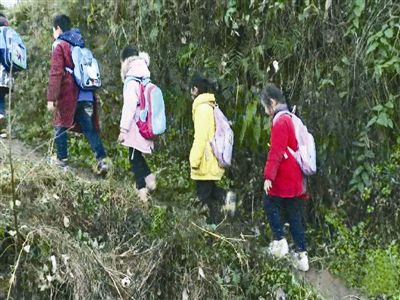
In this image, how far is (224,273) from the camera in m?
6.12

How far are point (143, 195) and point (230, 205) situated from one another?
3.07ft

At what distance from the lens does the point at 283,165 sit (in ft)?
20.6

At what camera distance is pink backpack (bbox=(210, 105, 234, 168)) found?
6516 millimetres

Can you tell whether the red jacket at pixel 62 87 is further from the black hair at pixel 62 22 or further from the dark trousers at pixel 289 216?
the dark trousers at pixel 289 216

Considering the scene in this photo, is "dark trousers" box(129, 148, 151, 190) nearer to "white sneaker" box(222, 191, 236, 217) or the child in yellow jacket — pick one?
the child in yellow jacket

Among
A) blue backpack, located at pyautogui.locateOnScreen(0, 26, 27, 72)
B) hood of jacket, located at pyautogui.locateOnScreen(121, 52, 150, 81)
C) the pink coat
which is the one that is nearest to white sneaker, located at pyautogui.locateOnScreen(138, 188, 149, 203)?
the pink coat

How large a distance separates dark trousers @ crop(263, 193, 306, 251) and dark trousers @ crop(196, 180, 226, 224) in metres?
0.59

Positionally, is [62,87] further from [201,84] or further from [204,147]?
[204,147]

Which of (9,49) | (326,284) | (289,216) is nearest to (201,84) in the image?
(289,216)

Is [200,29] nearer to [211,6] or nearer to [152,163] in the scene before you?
[211,6]

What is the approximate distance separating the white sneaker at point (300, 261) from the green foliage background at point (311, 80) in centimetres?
46

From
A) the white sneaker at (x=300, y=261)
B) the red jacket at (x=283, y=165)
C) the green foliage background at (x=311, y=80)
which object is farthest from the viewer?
the green foliage background at (x=311, y=80)

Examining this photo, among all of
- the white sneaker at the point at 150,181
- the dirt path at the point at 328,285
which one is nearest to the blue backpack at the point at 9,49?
the white sneaker at the point at 150,181

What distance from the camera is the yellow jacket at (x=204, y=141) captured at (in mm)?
6473
